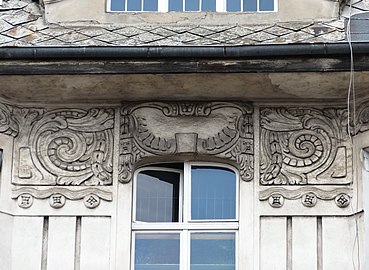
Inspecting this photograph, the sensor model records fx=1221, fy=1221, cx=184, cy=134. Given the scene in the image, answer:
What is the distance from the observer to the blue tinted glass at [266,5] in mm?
12125

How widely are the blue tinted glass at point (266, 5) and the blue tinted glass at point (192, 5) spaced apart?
63cm

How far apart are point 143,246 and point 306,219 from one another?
1555mm

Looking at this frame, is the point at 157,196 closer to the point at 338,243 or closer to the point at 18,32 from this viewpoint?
the point at 338,243

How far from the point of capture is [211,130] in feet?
38.3

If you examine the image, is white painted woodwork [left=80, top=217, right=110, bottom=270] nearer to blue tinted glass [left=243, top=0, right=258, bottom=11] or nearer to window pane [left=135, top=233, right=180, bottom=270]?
window pane [left=135, top=233, right=180, bottom=270]

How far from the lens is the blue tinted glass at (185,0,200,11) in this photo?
40.0 feet

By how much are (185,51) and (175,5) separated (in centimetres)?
132

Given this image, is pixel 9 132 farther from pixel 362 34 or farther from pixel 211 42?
pixel 362 34

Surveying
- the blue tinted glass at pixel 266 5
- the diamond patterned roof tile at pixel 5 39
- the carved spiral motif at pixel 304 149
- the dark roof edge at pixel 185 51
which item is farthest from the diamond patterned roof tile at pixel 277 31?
the diamond patterned roof tile at pixel 5 39

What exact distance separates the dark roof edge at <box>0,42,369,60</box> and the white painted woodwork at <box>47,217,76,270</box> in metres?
1.55

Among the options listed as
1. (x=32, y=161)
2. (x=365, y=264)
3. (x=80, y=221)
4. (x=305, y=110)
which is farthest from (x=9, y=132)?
(x=365, y=264)

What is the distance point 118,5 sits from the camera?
12.3 m

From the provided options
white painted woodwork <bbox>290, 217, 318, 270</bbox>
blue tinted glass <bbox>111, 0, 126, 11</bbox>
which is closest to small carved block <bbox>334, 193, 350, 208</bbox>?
white painted woodwork <bbox>290, 217, 318, 270</bbox>

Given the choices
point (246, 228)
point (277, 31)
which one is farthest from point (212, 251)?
point (277, 31)
